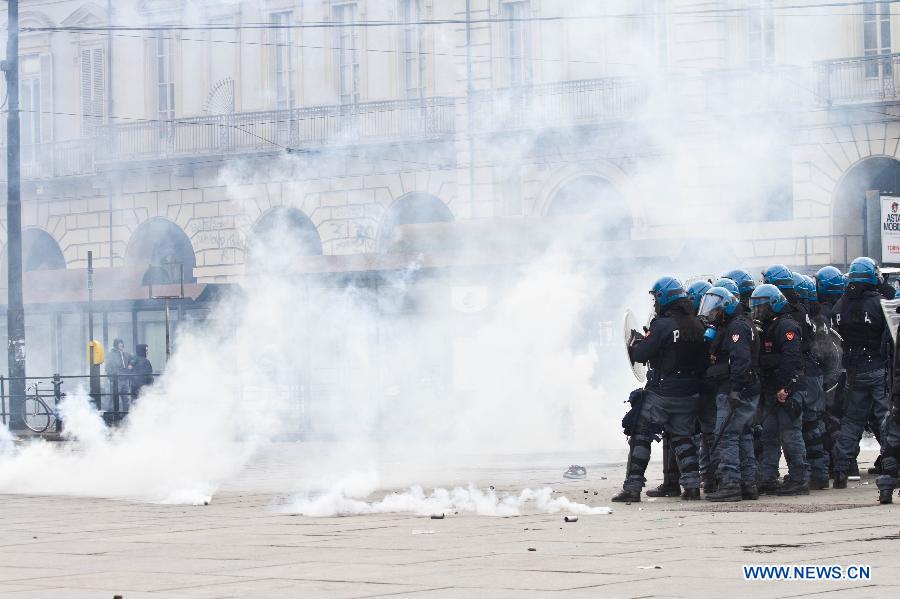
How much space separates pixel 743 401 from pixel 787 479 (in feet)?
3.35

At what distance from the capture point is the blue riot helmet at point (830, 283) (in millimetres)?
15227

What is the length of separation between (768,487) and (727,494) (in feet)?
2.98

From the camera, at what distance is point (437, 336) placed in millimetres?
26469

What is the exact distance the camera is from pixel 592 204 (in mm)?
31438

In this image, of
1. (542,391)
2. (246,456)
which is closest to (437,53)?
(542,391)

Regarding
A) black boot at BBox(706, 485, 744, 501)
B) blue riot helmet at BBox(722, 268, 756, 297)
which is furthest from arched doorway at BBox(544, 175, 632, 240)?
black boot at BBox(706, 485, 744, 501)

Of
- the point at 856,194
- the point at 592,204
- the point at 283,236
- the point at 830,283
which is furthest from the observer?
the point at 283,236

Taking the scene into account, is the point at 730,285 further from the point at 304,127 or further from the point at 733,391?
the point at 304,127

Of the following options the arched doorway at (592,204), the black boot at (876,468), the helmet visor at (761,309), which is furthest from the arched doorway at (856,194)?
the helmet visor at (761,309)

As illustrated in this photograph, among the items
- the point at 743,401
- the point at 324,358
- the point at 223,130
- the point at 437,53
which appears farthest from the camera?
the point at 223,130

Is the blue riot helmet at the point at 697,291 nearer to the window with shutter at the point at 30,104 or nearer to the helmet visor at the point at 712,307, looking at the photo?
the helmet visor at the point at 712,307

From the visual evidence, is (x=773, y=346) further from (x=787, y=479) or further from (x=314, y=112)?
(x=314, y=112)

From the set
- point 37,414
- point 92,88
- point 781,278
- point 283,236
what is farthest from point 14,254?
point 781,278

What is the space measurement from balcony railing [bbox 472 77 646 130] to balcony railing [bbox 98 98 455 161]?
745mm
